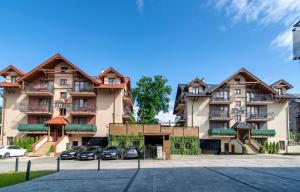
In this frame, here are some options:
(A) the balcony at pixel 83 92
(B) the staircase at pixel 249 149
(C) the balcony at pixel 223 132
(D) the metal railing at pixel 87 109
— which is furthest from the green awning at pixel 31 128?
(B) the staircase at pixel 249 149

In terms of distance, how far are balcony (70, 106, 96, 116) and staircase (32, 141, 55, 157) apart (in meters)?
6.22

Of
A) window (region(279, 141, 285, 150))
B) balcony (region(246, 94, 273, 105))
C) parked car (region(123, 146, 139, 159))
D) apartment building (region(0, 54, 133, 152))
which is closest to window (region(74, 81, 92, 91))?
apartment building (region(0, 54, 133, 152))

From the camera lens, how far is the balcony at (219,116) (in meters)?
48.8

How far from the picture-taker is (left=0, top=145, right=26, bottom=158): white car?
1395 inches

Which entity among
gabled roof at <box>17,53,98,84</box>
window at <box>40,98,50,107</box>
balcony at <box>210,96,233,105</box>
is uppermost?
gabled roof at <box>17,53,98,84</box>

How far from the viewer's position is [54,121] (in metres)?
42.8

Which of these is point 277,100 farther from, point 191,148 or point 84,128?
point 84,128

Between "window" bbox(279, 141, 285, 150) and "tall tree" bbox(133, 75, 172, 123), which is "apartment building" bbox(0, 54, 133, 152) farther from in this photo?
"window" bbox(279, 141, 285, 150)

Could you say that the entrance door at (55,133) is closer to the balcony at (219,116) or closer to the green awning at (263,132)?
the balcony at (219,116)

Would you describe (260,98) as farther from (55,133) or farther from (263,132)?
(55,133)

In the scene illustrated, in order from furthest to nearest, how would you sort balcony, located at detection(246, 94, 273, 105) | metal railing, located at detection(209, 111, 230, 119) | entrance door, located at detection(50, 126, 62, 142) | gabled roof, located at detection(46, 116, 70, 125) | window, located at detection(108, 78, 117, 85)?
balcony, located at detection(246, 94, 273, 105), metal railing, located at detection(209, 111, 230, 119), window, located at detection(108, 78, 117, 85), entrance door, located at detection(50, 126, 62, 142), gabled roof, located at detection(46, 116, 70, 125)

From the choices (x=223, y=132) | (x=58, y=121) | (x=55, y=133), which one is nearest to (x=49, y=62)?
(x=58, y=121)

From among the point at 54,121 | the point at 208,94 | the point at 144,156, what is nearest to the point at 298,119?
the point at 208,94

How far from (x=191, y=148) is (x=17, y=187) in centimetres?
3409
